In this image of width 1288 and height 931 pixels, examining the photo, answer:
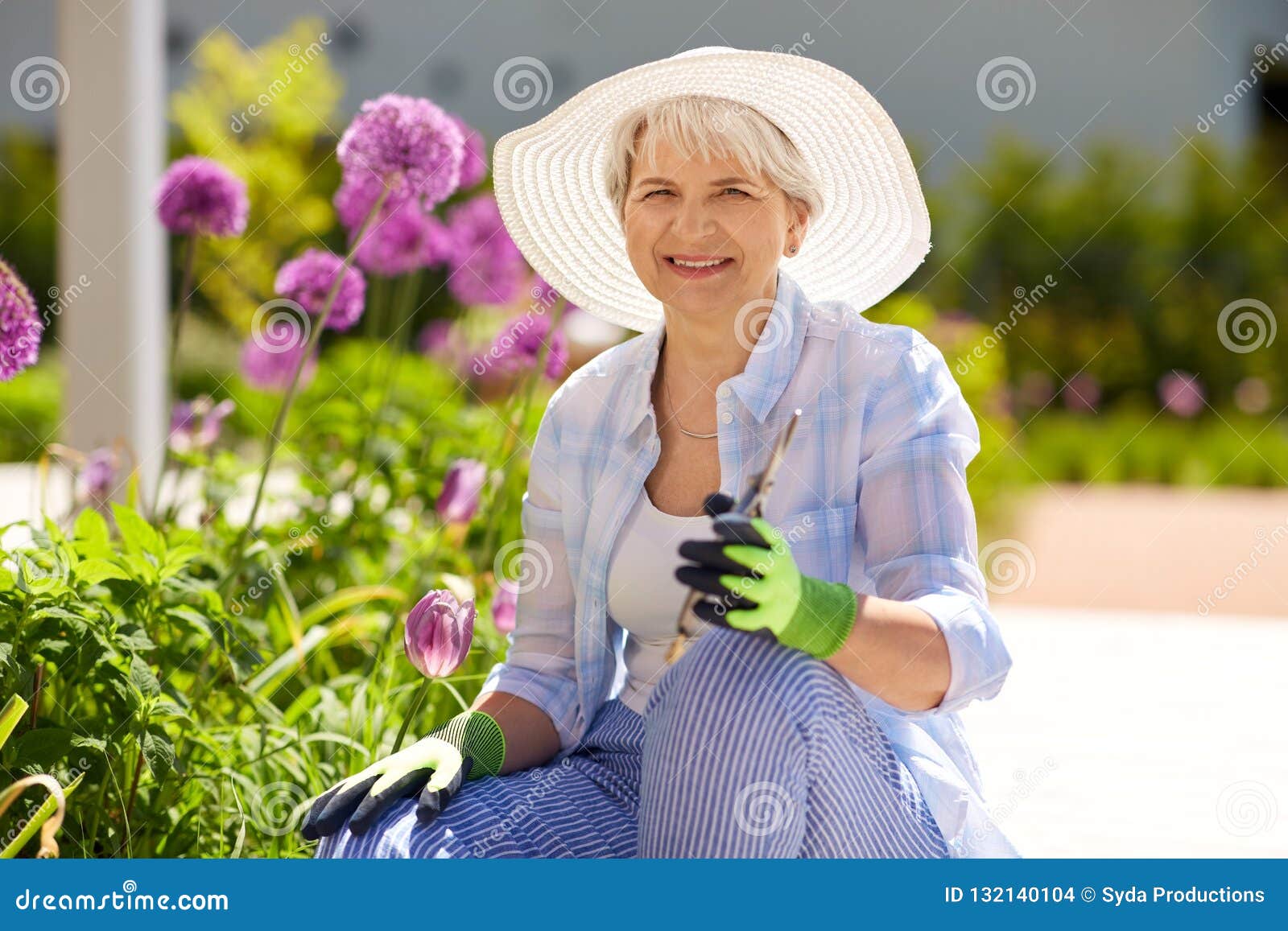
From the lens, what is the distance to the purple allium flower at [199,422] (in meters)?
2.62

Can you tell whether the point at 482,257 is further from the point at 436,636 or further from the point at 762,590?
the point at 762,590

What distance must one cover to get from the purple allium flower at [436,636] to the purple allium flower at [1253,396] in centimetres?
1005

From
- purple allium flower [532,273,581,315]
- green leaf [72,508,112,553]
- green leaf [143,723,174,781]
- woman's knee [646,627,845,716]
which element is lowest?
green leaf [143,723,174,781]

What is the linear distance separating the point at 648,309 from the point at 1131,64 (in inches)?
396

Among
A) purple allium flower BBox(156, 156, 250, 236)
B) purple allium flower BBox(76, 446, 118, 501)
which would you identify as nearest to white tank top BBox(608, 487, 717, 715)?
purple allium flower BBox(156, 156, 250, 236)

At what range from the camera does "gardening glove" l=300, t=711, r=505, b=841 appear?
146 cm

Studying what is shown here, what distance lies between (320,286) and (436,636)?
91 centimetres

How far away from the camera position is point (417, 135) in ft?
6.86

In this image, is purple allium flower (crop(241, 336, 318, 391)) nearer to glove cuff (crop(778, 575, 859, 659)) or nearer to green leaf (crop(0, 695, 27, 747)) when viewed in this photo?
green leaf (crop(0, 695, 27, 747))

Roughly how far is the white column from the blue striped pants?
1934 mm

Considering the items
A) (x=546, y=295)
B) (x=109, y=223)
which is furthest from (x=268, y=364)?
(x=546, y=295)

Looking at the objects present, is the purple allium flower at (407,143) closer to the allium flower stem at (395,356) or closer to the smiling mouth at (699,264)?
the allium flower stem at (395,356)

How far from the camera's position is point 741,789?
1.32m
